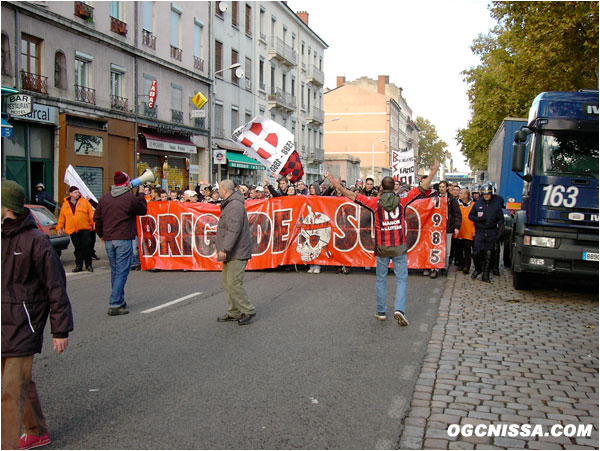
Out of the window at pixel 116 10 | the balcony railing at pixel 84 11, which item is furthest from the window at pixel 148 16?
the balcony railing at pixel 84 11

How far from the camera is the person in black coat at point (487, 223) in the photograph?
1196cm

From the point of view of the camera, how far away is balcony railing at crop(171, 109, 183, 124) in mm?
30592

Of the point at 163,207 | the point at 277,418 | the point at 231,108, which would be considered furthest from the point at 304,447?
the point at 231,108

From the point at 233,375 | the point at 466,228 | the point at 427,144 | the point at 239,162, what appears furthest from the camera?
the point at 427,144

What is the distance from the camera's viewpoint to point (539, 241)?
32.0ft

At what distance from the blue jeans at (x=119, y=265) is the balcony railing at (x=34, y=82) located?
13853 millimetres

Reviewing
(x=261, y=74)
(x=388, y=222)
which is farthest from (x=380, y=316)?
(x=261, y=74)

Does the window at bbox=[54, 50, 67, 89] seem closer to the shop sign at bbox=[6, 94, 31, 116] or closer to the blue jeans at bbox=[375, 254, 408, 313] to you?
the shop sign at bbox=[6, 94, 31, 116]

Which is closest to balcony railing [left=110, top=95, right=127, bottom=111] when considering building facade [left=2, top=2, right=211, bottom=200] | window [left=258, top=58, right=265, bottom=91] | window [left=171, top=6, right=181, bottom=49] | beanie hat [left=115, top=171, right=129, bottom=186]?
building facade [left=2, top=2, right=211, bottom=200]

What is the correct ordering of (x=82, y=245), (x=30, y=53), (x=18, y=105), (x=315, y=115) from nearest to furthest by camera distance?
1. (x=82, y=245)
2. (x=18, y=105)
3. (x=30, y=53)
4. (x=315, y=115)

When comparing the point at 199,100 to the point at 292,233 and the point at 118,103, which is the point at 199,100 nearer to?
the point at 118,103

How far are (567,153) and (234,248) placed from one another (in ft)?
18.7

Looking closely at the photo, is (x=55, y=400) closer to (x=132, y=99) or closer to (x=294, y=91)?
(x=132, y=99)

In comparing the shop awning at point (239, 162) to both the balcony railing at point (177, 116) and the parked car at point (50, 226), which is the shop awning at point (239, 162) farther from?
the parked car at point (50, 226)
